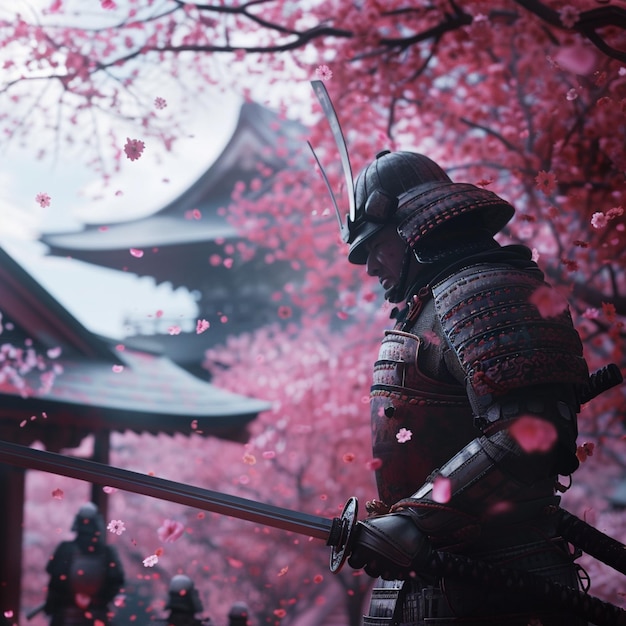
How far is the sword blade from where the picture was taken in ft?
8.88

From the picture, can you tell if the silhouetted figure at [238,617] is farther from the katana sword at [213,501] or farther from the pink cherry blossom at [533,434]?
the pink cherry blossom at [533,434]

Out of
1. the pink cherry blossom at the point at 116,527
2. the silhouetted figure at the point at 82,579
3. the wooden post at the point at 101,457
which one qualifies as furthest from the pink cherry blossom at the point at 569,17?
the wooden post at the point at 101,457

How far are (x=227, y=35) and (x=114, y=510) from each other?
51.5 feet

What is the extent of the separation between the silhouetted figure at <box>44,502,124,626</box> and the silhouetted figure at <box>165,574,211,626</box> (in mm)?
721

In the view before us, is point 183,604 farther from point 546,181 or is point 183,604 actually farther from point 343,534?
point 546,181

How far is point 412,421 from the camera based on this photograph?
3051 millimetres

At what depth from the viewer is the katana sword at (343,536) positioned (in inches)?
104

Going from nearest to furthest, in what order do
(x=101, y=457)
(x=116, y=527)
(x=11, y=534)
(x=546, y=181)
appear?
(x=546, y=181) < (x=116, y=527) < (x=11, y=534) < (x=101, y=457)

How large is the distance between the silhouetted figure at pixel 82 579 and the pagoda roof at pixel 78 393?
99 centimetres

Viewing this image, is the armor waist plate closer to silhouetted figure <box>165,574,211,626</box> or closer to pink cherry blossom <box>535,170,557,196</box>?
pink cherry blossom <box>535,170,557,196</box>

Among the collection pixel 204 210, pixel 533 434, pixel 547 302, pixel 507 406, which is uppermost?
pixel 204 210

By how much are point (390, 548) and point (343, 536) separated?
0.55 feet

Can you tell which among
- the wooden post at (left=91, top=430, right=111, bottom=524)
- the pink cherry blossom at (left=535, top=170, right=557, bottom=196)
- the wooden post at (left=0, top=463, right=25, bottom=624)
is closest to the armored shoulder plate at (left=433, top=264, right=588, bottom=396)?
the pink cherry blossom at (left=535, top=170, right=557, bottom=196)

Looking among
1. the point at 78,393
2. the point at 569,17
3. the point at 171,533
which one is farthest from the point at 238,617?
the point at 569,17
